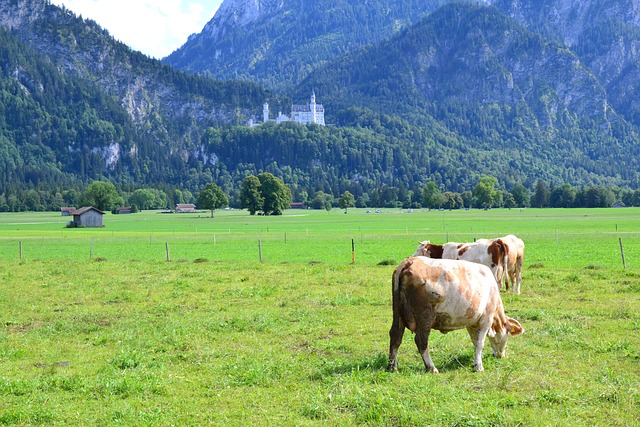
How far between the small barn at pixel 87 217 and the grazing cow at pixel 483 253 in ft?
326

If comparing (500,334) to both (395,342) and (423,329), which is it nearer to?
(423,329)

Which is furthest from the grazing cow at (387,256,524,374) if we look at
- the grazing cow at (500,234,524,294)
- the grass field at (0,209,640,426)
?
the grazing cow at (500,234,524,294)

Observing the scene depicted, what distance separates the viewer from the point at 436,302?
1229cm

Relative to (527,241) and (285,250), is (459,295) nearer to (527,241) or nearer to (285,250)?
(285,250)

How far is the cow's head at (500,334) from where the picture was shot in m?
13.4

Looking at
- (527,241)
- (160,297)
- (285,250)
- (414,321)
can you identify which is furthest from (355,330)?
(527,241)

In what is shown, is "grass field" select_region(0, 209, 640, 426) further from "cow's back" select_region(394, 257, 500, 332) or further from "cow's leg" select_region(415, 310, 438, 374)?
"cow's back" select_region(394, 257, 500, 332)

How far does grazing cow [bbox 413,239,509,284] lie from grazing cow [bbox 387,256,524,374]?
940 centimetres

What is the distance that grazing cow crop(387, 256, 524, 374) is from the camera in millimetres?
12234

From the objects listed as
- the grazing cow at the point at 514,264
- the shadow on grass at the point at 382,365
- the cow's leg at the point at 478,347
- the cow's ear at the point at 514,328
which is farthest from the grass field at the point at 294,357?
the cow's ear at the point at 514,328

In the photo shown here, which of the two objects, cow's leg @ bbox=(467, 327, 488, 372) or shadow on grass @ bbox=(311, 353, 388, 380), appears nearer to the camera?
shadow on grass @ bbox=(311, 353, 388, 380)

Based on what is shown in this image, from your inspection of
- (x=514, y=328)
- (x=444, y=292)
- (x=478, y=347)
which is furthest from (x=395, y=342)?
(x=514, y=328)

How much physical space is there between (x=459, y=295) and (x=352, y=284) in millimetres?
13939

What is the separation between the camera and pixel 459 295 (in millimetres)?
A: 12492
